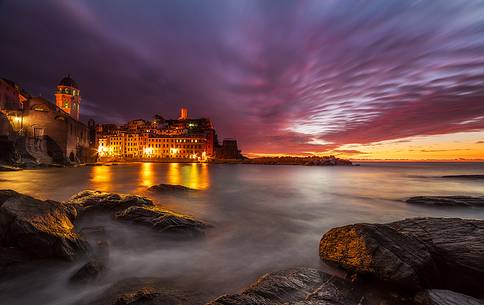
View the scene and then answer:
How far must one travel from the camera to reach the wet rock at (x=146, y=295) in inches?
128

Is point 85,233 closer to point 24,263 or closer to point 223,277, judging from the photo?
point 24,263

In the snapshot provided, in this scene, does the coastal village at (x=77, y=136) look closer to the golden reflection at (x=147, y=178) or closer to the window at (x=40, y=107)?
the window at (x=40, y=107)

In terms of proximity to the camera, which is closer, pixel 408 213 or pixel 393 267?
pixel 393 267

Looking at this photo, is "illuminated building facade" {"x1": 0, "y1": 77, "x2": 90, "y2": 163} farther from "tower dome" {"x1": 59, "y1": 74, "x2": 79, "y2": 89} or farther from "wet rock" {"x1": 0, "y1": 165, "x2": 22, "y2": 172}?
"tower dome" {"x1": 59, "y1": 74, "x2": 79, "y2": 89}

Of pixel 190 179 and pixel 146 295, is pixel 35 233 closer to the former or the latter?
pixel 146 295

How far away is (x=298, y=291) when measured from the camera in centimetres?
367

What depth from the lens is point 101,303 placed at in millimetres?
3615

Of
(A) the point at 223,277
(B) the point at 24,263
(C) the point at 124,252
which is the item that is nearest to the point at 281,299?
(A) the point at 223,277

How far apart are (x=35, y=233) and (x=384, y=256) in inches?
283

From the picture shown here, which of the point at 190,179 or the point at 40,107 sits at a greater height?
the point at 40,107

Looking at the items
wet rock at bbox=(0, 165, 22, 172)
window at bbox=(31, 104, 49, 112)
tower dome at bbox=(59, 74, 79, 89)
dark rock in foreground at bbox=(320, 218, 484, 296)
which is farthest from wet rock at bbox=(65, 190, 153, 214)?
tower dome at bbox=(59, 74, 79, 89)

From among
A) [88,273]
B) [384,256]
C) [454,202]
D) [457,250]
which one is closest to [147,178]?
[88,273]

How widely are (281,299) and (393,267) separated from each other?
83.2 inches

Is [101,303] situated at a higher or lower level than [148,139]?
lower
